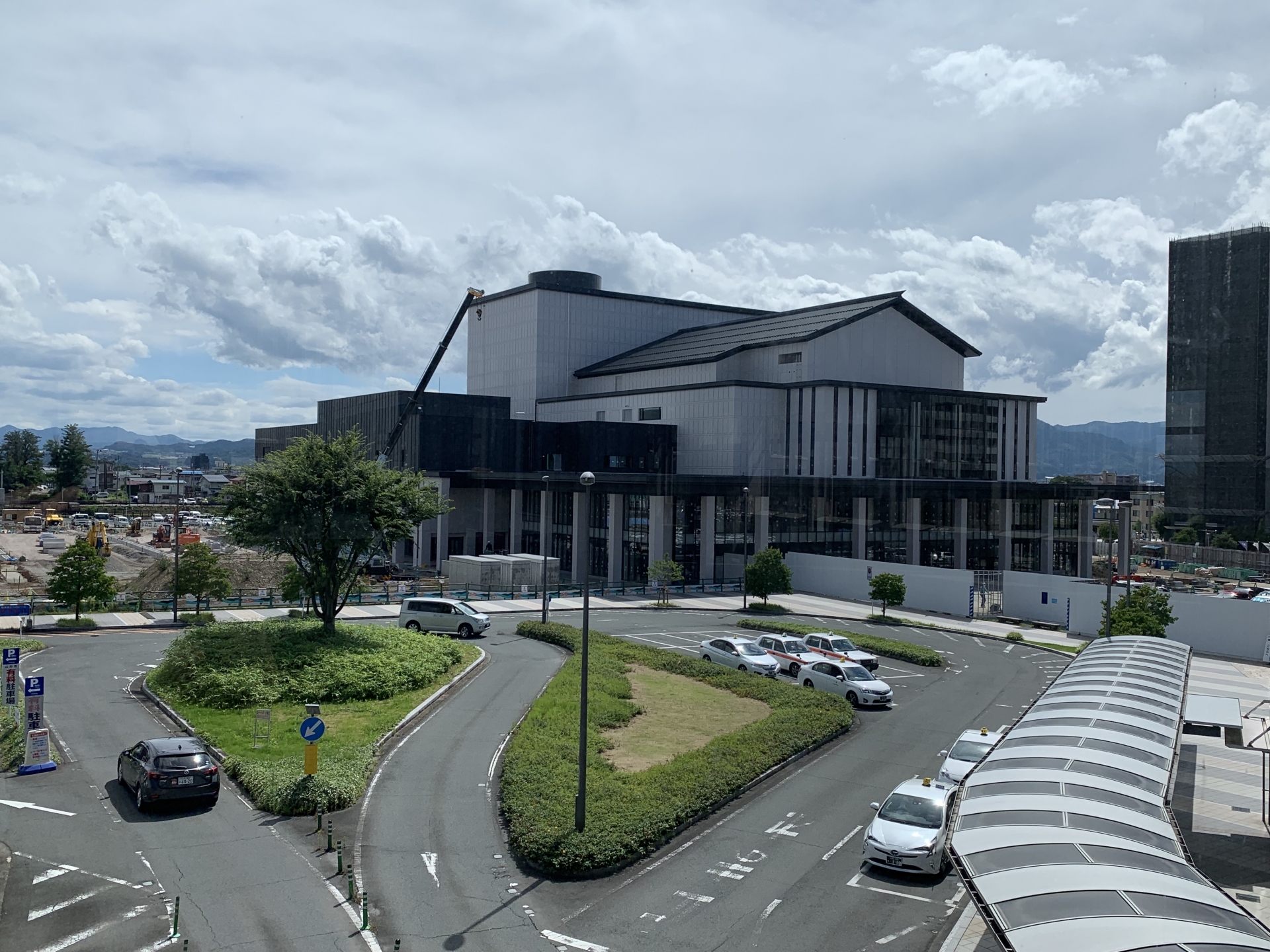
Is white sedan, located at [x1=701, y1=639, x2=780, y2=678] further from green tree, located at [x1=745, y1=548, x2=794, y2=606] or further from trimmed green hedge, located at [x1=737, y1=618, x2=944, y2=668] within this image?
green tree, located at [x1=745, y1=548, x2=794, y2=606]

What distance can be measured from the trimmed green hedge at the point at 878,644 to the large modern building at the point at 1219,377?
113274 millimetres

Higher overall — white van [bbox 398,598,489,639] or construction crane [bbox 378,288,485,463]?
construction crane [bbox 378,288,485,463]

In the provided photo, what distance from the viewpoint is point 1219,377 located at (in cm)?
14062

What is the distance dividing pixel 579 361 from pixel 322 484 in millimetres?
63311

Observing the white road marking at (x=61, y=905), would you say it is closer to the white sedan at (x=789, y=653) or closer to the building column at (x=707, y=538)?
the white sedan at (x=789, y=653)

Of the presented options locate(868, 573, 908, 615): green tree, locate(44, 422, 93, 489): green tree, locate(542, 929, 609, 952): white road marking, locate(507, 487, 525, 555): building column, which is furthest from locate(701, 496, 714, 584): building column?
locate(44, 422, 93, 489): green tree

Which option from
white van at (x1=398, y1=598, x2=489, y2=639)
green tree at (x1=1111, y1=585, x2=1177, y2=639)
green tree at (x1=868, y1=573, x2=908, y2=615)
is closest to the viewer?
green tree at (x1=1111, y1=585, x2=1177, y2=639)

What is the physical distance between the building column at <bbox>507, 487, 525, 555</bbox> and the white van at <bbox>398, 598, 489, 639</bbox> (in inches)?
1392

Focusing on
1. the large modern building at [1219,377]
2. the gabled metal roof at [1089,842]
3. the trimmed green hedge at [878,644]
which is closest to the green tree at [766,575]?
the trimmed green hedge at [878,644]

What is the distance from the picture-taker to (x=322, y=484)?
35.2 meters

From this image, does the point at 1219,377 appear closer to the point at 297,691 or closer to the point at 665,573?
the point at 665,573

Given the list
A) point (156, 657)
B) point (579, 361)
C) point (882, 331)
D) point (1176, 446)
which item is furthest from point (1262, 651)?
point (1176, 446)

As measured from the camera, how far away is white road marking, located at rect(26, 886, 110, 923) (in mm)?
15641

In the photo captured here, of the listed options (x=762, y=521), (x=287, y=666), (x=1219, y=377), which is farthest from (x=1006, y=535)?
(x=1219, y=377)
